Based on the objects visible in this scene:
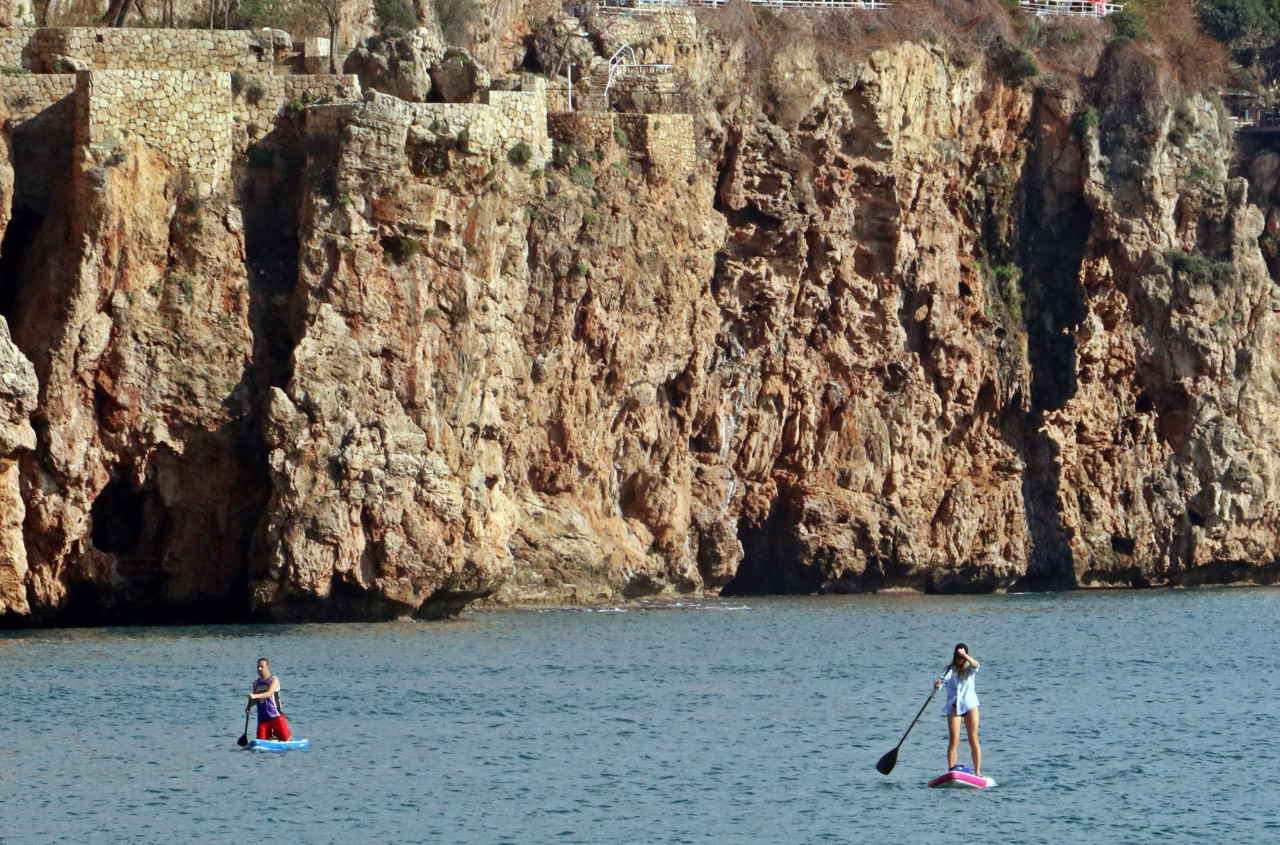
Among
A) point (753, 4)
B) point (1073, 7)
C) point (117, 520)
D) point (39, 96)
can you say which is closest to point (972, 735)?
point (117, 520)

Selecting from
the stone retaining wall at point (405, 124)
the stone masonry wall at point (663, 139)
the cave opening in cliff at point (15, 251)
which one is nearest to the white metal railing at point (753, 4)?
the stone masonry wall at point (663, 139)

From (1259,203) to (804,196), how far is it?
20.3 metres

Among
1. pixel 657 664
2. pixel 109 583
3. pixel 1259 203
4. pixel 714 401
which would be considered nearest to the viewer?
pixel 657 664

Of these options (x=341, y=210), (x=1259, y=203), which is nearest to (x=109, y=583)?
(x=341, y=210)

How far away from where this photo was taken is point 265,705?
34750mm

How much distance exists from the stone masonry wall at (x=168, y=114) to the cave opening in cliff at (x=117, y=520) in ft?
21.7

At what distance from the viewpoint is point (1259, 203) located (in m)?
81.7

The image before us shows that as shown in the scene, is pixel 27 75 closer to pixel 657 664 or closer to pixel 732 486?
pixel 657 664

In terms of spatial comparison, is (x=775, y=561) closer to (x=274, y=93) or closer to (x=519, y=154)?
(x=519, y=154)

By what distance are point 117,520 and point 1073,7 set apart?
44318mm

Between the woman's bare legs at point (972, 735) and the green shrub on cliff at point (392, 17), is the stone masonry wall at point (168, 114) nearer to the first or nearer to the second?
the green shrub on cliff at point (392, 17)

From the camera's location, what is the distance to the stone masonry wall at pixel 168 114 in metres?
50.2

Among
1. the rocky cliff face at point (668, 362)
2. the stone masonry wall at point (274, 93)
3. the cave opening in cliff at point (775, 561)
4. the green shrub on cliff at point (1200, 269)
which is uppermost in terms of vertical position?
the stone masonry wall at point (274, 93)

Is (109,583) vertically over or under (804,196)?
under
